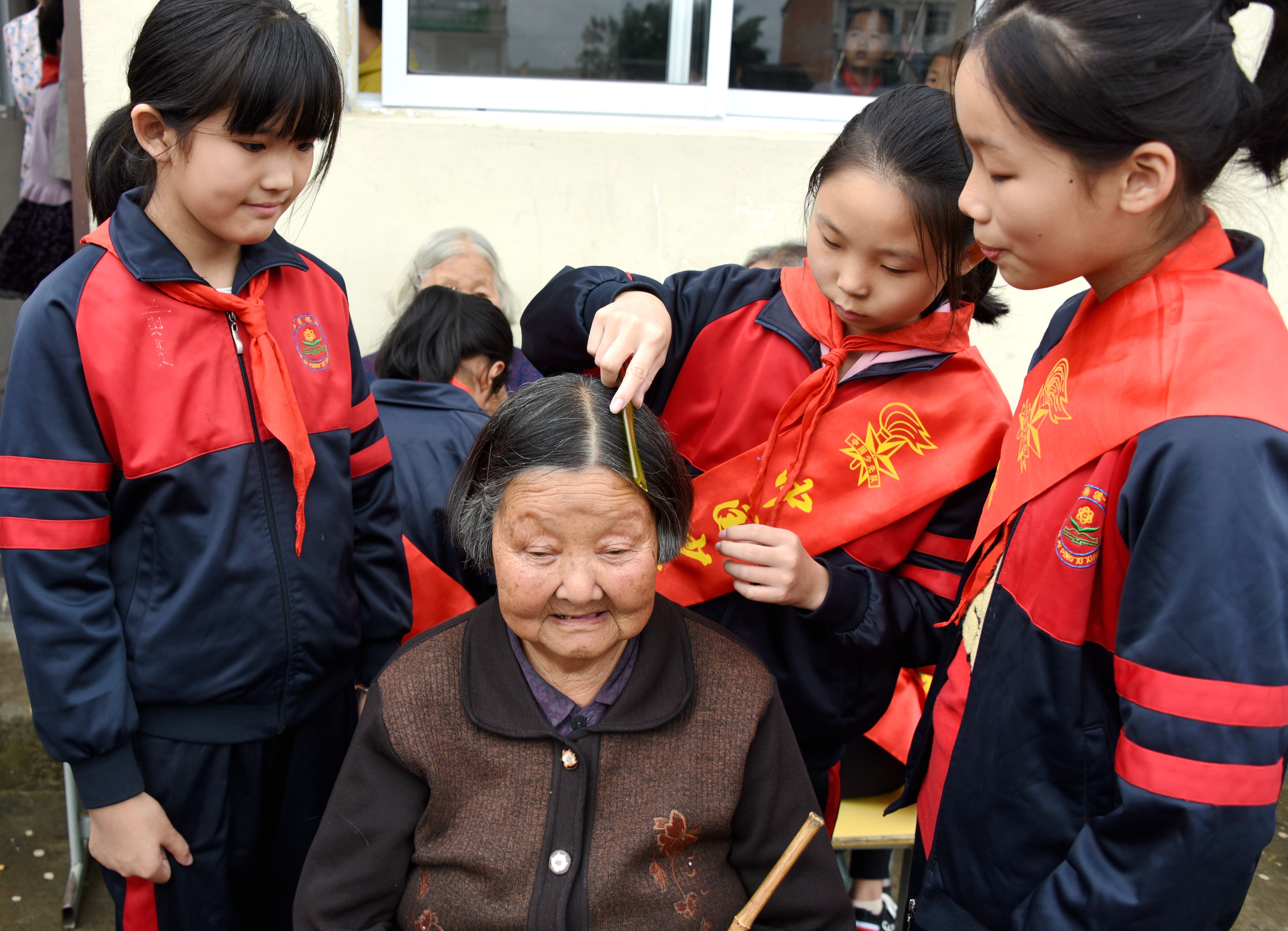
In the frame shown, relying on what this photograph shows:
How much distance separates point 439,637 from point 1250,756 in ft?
3.68

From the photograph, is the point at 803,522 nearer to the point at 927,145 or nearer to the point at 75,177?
the point at 927,145

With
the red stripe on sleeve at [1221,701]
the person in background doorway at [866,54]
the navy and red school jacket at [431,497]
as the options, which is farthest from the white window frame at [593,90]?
the red stripe on sleeve at [1221,701]

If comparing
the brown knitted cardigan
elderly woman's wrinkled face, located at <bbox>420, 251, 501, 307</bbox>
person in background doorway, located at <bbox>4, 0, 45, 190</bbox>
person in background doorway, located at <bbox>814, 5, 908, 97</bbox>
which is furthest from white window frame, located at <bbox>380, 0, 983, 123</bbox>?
the brown knitted cardigan

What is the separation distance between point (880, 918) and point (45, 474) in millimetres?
2338

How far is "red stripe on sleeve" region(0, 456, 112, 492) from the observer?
1.51 metres

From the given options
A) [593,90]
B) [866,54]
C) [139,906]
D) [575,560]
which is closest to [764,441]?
[575,560]

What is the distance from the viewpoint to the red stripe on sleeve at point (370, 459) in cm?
196

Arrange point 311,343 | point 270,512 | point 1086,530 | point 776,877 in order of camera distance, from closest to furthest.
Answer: point 1086,530 → point 776,877 → point 270,512 → point 311,343

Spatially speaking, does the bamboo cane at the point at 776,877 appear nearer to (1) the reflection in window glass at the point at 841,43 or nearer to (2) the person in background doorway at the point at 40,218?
(1) the reflection in window glass at the point at 841,43

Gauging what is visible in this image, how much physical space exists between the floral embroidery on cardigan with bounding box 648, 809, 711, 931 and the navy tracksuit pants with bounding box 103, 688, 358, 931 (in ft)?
2.52

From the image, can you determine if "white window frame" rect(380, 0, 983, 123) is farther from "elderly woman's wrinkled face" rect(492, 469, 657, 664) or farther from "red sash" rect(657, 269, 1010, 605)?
"elderly woman's wrinkled face" rect(492, 469, 657, 664)

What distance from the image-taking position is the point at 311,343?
1.80m

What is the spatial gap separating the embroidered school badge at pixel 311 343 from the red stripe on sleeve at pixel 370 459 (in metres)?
0.21

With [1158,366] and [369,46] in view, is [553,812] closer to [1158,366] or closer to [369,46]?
[1158,366]
